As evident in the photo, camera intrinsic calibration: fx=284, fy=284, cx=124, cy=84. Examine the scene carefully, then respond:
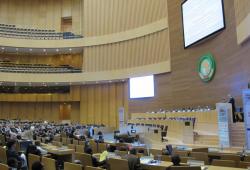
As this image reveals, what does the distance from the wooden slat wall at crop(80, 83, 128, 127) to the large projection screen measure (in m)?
9.49

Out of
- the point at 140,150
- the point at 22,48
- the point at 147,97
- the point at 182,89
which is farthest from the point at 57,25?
the point at 140,150

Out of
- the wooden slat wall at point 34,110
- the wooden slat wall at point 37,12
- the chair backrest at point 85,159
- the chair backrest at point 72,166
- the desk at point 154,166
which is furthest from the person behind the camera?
the wooden slat wall at point 37,12

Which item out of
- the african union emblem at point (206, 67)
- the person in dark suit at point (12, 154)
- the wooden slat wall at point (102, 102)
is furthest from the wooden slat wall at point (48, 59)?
the person in dark suit at point (12, 154)

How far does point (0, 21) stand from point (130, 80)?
649 inches

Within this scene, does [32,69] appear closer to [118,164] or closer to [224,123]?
[224,123]

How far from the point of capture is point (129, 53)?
77.6 feet

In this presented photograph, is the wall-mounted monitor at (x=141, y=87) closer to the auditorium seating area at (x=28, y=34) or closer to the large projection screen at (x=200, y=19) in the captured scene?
the large projection screen at (x=200, y=19)

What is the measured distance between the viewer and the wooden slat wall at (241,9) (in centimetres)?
1110

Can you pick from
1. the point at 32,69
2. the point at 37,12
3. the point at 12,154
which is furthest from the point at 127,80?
the point at 12,154

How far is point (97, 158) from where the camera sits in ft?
20.6

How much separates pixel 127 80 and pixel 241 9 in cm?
1389

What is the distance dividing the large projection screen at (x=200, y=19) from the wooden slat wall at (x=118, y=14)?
380cm

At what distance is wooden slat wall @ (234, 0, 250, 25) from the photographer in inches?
437

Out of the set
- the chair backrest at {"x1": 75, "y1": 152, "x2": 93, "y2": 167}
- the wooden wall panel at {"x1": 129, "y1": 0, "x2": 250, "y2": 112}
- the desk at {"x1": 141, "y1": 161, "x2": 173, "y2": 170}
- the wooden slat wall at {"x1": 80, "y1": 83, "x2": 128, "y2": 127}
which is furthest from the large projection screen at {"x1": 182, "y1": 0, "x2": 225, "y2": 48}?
the desk at {"x1": 141, "y1": 161, "x2": 173, "y2": 170}
